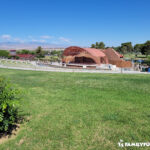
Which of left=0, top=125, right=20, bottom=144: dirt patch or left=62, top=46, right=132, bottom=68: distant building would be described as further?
left=62, top=46, right=132, bottom=68: distant building

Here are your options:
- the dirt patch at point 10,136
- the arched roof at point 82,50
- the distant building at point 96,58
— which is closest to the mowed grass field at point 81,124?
the dirt patch at point 10,136

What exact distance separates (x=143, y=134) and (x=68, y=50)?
40.7 meters

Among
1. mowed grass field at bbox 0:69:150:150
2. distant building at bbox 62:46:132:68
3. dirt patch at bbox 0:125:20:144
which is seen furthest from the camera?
distant building at bbox 62:46:132:68

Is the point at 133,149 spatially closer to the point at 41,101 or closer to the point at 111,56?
the point at 41,101

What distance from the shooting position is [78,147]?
424 centimetres

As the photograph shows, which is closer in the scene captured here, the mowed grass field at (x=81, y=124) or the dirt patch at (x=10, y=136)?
the mowed grass field at (x=81, y=124)

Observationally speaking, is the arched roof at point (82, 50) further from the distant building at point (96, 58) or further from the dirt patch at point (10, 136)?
the dirt patch at point (10, 136)

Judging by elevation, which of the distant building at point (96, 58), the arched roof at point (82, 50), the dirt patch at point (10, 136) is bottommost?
the dirt patch at point (10, 136)

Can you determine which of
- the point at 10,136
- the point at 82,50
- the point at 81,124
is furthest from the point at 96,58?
the point at 10,136

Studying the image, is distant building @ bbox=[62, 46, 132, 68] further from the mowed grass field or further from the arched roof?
the mowed grass field

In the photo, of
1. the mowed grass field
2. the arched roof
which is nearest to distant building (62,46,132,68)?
the arched roof

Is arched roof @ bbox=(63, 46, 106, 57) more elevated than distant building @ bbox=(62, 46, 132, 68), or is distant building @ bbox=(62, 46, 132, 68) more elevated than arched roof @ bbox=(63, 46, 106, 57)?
arched roof @ bbox=(63, 46, 106, 57)

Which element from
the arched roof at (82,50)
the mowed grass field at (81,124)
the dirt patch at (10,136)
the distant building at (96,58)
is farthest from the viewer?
the arched roof at (82,50)

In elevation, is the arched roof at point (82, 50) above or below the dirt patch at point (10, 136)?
above
